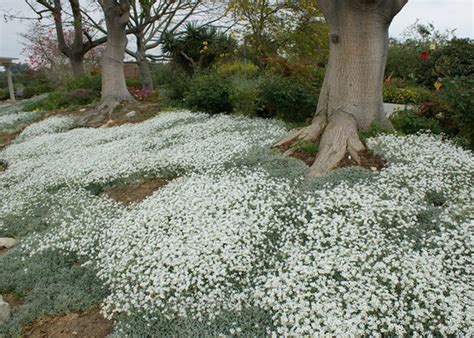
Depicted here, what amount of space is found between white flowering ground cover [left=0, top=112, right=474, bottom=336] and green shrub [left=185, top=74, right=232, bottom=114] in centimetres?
415

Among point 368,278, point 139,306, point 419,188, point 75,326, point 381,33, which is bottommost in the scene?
point 75,326

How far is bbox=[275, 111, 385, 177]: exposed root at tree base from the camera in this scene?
5.82m

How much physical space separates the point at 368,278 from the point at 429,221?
57.6 inches

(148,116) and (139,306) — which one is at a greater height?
(148,116)

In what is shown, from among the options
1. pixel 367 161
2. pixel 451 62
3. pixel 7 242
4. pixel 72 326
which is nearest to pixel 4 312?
pixel 72 326

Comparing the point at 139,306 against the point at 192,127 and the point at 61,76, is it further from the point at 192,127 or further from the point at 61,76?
the point at 61,76

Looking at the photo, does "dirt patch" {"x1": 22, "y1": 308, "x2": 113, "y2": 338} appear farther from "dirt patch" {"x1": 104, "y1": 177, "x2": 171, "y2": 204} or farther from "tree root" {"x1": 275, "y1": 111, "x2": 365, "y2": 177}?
"tree root" {"x1": 275, "y1": 111, "x2": 365, "y2": 177}

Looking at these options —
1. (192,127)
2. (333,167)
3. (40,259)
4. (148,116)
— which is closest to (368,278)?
(333,167)

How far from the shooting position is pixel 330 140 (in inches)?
247

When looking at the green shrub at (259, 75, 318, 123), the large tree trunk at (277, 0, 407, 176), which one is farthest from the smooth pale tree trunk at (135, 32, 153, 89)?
the large tree trunk at (277, 0, 407, 176)

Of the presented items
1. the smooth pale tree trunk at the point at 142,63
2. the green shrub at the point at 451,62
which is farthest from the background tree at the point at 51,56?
the green shrub at the point at 451,62

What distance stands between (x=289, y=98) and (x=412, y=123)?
283 centimetres

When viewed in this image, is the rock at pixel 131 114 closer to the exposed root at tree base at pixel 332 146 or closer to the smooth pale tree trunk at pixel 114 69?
the smooth pale tree trunk at pixel 114 69

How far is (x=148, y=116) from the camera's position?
12266mm
